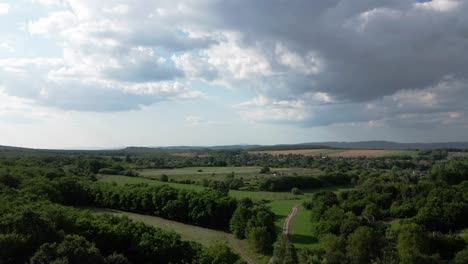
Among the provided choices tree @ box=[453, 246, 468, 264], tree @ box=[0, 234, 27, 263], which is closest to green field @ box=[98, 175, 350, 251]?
tree @ box=[453, 246, 468, 264]

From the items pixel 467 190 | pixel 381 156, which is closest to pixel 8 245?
pixel 467 190

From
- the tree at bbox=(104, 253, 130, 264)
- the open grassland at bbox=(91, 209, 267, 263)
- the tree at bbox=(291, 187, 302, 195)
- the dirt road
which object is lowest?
the open grassland at bbox=(91, 209, 267, 263)

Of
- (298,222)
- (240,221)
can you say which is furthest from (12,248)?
(298,222)

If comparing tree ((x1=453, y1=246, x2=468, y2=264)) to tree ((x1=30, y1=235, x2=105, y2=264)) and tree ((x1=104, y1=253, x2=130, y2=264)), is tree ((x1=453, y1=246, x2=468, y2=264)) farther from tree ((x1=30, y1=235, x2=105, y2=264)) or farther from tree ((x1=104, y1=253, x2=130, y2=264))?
tree ((x1=30, y1=235, x2=105, y2=264))

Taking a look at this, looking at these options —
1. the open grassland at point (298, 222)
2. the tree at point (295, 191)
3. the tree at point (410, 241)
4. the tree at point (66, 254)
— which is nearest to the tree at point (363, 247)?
the tree at point (410, 241)

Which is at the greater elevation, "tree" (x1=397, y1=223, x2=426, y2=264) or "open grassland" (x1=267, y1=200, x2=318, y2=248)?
"tree" (x1=397, y1=223, x2=426, y2=264)

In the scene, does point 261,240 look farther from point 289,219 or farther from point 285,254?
point 289,219

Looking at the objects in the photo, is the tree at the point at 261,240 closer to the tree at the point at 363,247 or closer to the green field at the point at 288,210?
the green field at the point at 288,210
